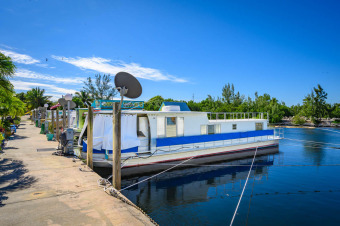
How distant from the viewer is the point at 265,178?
13375 millimetres

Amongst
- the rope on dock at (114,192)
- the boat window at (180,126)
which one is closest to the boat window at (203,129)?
the boat window at (180,126)

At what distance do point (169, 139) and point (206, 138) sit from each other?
3.56 metres

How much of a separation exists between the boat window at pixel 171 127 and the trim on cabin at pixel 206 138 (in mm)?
683

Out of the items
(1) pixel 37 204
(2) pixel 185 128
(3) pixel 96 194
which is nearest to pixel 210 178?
(2) pixel 185 128

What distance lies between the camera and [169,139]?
45.4 ft

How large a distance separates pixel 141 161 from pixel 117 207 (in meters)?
6.90

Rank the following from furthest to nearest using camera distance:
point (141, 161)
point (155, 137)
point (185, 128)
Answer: point (185, 128), point (155, 137), point (141, 161)

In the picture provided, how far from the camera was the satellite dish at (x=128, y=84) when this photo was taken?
801cm

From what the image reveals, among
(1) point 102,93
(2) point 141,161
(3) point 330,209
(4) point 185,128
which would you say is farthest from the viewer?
(1) point 102,93

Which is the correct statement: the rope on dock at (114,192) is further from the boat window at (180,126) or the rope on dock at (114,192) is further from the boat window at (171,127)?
the boat window at (180,126)

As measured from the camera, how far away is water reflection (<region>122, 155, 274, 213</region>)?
9.87 metres

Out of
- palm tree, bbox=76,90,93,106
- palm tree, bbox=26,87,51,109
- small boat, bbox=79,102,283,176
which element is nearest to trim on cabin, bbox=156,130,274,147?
small boat, bbox=79,102,283,176

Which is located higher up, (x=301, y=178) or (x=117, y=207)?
(x=117, y=207)

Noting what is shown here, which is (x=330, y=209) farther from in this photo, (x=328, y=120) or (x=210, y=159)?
(x=328, y=120)
